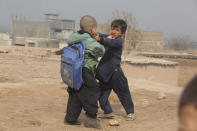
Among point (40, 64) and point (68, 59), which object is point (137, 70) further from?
point (68, 59)

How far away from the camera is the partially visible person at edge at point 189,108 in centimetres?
82

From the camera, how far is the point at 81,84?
3.72m

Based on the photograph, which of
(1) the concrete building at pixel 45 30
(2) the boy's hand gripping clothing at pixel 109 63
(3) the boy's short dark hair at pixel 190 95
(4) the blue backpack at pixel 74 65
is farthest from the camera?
(1) the concrete building at pixel 45 30

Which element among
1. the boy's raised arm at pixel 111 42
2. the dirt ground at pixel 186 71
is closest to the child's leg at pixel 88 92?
the boy's raised arm at pixel 111 42

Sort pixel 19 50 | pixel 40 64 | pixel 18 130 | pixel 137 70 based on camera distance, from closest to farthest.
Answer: pixel 18 130
pixel 40 64
pixel 137 70
pixel 19 50

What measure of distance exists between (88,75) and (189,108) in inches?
116

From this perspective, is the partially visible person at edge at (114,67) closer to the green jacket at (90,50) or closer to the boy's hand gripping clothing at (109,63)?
the boy's hand gripping clothing at (109,63)

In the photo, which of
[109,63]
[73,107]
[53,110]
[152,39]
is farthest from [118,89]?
[152,39]

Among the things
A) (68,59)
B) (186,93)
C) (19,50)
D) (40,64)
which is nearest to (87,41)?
(68,59)

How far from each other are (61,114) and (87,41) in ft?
Answer: 4.24

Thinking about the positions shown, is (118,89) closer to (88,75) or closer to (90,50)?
(88,75)

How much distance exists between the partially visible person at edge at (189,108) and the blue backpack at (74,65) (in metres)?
2.81

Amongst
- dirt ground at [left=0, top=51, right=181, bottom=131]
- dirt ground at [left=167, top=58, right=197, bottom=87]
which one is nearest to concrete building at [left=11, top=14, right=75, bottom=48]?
dirt ground at [left=167, top=58, right=197, bottom=87]

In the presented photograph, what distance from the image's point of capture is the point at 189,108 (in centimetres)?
Answer: 84
